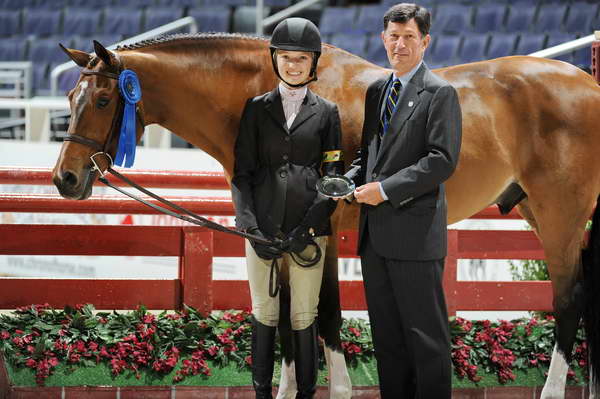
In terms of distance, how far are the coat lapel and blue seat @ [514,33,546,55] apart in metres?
6.83

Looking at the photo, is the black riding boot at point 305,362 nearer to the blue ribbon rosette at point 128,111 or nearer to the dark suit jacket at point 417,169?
the dark suit jacket at point 417,169

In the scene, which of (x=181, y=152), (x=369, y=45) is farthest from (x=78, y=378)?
(x=369, y=45)

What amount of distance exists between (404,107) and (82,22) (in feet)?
29.7

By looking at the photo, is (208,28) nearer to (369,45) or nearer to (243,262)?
(369,45)

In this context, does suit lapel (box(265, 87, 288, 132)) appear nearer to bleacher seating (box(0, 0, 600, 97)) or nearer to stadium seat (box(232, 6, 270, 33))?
bleacher seating (box(0, 0, 600, 97))

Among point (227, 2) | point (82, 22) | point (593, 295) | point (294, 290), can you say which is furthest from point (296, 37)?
point (82, 22)

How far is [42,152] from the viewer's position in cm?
564

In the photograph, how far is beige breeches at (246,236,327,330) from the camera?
2705 mm

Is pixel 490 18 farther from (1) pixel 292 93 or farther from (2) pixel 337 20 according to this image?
(1) pixel 292 93

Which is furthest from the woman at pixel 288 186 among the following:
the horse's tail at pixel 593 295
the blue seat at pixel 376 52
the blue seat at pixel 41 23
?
the blue seat at pixel 41 23

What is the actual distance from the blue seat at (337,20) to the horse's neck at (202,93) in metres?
7.15

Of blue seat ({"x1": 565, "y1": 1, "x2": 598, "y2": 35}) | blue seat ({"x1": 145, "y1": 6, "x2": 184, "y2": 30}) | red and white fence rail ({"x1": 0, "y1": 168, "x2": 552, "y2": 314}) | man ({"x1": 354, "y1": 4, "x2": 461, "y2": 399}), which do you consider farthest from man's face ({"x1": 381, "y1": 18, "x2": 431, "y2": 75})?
blue seat ({"x1": 145, "y1": 6, "x2": 184, "y2": 30})

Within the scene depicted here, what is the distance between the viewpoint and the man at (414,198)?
2.24 meters

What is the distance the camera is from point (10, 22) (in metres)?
10.8
